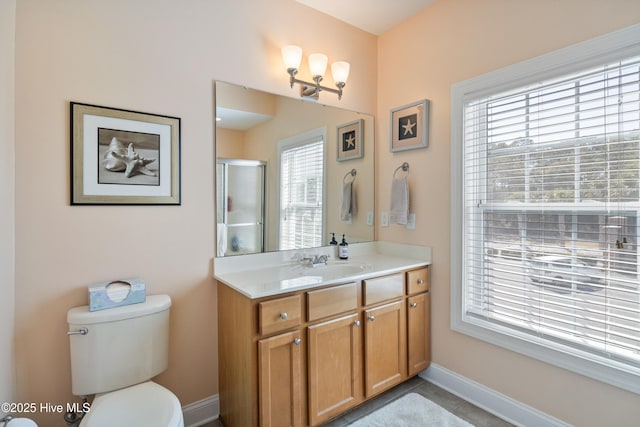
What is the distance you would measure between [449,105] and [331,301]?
1533 mm

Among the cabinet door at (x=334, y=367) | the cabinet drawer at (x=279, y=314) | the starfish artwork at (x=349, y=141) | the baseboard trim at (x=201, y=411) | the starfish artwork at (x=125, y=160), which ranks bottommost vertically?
the baseboard trim at (x=201, y=411)

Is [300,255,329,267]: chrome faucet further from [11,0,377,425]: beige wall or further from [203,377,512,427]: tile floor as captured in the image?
A: [203,377,512,427]: tile floor

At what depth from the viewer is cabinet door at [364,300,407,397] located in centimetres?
191

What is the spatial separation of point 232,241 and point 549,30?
214cm

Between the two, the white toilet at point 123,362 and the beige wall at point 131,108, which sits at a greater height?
the beige wall at point 131,108

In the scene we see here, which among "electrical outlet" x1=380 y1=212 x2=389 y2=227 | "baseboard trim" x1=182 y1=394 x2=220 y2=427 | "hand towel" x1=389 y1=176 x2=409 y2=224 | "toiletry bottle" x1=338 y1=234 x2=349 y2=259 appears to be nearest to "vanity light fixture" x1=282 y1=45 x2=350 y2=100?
"hand towel" x1=389 y1=176 x2=409 y2=224

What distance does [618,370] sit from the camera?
58.7 inches

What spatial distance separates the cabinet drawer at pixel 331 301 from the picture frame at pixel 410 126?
→ 1.20 meters

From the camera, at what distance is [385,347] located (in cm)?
200

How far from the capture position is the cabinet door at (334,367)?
168 centimetres

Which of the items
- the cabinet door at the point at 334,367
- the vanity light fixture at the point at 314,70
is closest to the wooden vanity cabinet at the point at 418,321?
the cabinet door at the point at 334,367

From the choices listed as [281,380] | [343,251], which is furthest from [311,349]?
[343,251]

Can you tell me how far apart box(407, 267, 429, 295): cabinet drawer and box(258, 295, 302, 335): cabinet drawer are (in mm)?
890

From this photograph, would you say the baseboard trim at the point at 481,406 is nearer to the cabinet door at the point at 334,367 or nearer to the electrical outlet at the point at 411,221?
the cabinet door at the point at 334,367
